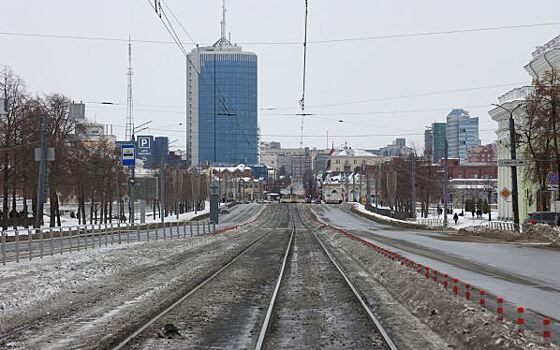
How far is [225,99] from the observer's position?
254ft

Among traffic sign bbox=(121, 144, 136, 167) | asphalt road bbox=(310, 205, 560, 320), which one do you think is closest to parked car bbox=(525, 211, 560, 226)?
asphalt road bbox=(310, 205, 560, 320)

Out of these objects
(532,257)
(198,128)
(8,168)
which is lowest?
(532,257)

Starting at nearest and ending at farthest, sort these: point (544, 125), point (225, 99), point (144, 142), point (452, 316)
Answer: point (452, 316) → point (544, 125) → point (144, 142) → point (225, 99)

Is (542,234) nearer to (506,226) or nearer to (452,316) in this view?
(506,226)

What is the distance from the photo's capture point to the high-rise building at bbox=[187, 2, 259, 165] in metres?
64.8

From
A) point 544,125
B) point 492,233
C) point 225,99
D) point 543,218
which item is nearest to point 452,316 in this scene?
point 544,125

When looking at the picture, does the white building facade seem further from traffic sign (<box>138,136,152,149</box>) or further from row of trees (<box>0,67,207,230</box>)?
row of trees (<box>0,67,207,230</box>)

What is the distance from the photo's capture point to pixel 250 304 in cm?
1669

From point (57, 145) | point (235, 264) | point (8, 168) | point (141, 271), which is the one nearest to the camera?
point (141, 271)

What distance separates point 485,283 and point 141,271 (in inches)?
439

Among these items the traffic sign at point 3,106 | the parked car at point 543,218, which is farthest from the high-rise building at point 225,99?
the parked car at point 543,218

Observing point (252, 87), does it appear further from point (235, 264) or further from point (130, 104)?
point (235, 264)

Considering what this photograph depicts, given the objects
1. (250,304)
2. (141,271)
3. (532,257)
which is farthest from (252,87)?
(250,304)

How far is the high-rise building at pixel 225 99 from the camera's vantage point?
6481 cm
